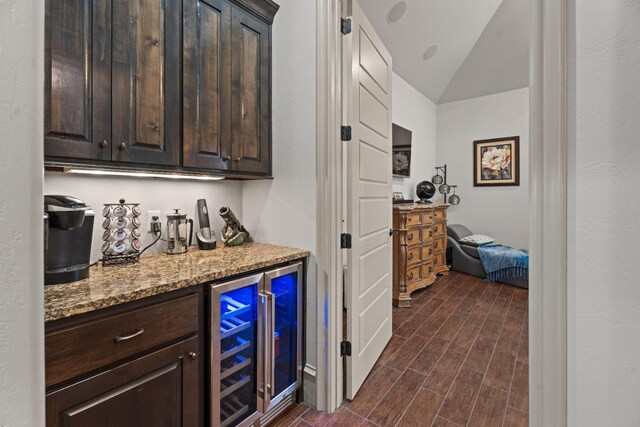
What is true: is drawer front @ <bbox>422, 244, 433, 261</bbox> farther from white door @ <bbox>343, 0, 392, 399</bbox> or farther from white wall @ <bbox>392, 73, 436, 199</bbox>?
white door @ <bbox>343, 0, 392, 399</bbox>

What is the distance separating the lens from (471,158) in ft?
17.1

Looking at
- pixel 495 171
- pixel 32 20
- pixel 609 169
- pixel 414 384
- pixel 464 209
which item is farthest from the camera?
pixel 464 209

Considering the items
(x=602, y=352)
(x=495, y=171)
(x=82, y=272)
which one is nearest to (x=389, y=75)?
(x=602, y=352)

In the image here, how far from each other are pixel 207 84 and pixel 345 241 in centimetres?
118

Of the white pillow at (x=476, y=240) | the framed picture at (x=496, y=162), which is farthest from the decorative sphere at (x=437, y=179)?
the white pillow at (x=476, y=240)

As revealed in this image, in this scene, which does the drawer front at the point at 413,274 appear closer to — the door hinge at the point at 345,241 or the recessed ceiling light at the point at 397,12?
the door hinge at the point at 345,241

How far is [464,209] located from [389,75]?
379 centimetres

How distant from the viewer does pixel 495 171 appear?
16.2 feet

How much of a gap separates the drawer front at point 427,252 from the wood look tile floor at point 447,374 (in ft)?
2.14

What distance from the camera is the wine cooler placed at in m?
1.23

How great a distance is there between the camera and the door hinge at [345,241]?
1677mm

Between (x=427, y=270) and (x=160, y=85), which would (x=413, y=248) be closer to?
(x=427, y=270)

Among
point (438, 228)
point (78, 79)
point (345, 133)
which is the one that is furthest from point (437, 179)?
point (78, 79)

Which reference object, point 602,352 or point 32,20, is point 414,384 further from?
point 32,20
